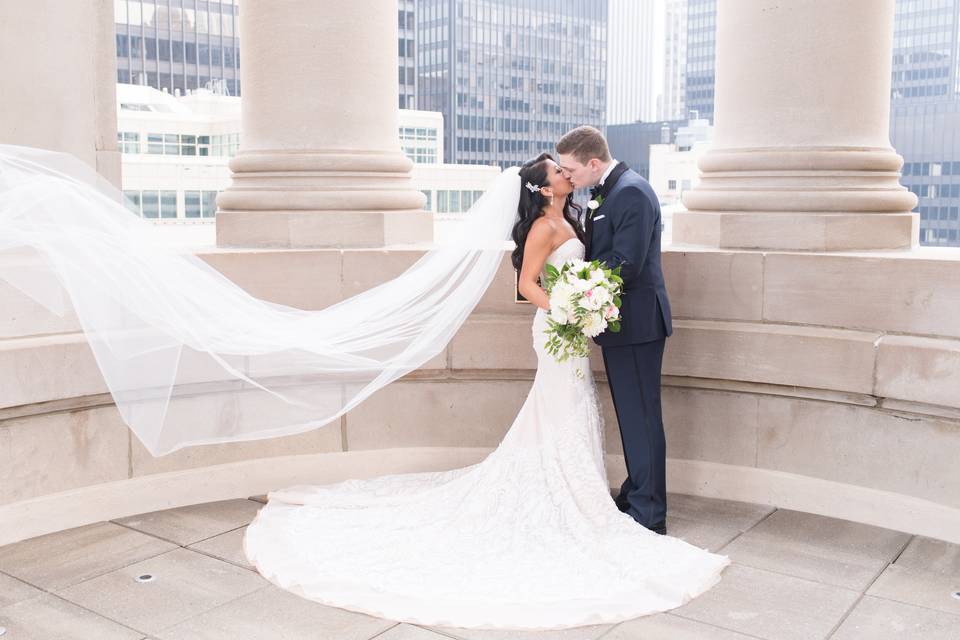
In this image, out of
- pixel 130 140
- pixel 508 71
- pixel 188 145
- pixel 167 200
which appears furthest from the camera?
pixel 508 71

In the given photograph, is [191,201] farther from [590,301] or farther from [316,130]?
[590,301]

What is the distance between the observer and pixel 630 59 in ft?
209

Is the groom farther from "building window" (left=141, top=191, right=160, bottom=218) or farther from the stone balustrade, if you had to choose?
"building window" (left=141, top=191, right=160, bottom=218)

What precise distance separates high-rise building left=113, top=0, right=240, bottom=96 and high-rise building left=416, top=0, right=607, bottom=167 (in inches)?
495

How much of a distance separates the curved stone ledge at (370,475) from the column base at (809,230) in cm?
146

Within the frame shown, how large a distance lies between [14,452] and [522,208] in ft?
10.4

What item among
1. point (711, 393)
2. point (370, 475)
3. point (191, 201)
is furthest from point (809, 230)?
point (191, 201)

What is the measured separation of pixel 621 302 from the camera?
17.5 feet

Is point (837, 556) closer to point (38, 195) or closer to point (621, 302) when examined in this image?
point (621, 302)

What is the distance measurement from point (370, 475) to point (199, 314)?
1.90m

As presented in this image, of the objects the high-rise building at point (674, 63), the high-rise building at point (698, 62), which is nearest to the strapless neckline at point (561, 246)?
the high-rise building at point (698, 62)

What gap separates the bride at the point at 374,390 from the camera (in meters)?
4.63

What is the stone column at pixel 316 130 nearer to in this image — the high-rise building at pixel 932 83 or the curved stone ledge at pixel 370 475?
the curved stone ledge at pixel 370 475

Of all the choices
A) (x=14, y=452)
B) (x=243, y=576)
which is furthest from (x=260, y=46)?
(x=243, y=576)
